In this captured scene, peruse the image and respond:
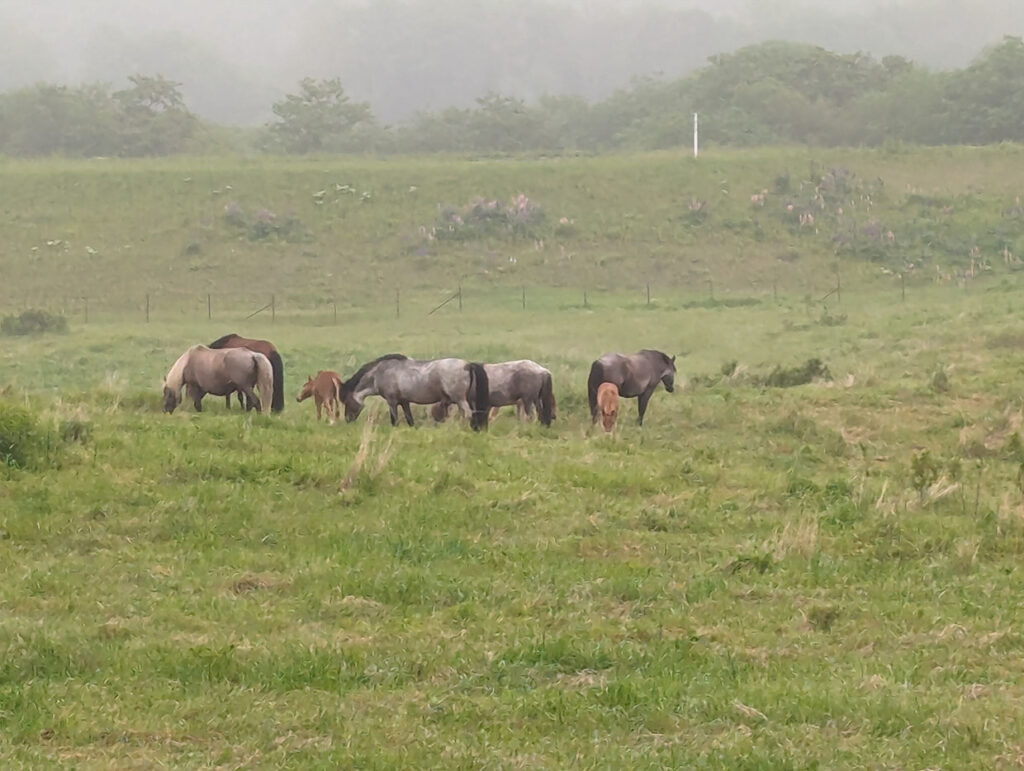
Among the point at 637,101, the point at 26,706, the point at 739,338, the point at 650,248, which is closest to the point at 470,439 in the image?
the point at 26,706

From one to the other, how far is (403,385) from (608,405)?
2.89 meters

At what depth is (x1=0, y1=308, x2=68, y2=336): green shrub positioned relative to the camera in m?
31.1

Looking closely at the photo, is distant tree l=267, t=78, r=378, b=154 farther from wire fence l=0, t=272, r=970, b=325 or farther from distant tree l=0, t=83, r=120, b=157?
wire fence l=0, t=272, r=970, b=325

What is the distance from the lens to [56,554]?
29.7 ft

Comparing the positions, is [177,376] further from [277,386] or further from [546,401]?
[546,401]

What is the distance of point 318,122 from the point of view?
75.6 m

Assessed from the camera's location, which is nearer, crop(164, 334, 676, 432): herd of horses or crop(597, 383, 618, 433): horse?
crop(164, 334, 676, 432): herd of horses

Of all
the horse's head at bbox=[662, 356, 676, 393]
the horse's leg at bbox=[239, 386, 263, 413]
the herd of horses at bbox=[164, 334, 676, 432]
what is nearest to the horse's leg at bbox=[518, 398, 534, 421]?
the herd of horses at bbox=[164, 334, 676, 432]

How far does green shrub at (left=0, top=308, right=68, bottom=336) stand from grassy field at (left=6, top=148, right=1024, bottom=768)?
1618 cm

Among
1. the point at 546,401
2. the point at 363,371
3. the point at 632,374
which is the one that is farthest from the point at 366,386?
the point at 632,374

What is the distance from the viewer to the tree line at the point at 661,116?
213 ft

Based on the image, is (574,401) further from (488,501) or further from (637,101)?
(637,101)

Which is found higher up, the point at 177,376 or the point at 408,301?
the point at 408,301

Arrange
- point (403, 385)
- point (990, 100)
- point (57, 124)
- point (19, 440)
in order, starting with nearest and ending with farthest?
point (19, 440) < point (403, 385) < point (990, 100) < point (57, 124)
